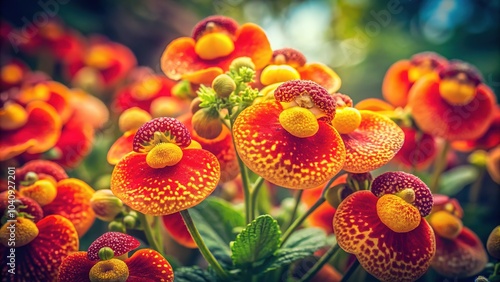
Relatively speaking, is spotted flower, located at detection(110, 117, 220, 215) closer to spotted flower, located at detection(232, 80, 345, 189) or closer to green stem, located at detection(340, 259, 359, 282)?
spotted flower, located at detection(232, 80, 345, 189)

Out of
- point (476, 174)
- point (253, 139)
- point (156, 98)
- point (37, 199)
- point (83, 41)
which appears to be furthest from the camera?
point (83, 41)

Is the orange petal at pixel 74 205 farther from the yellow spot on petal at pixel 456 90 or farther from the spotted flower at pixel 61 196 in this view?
the yellow spot on petal at pixel 456 90

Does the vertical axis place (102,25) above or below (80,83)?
above

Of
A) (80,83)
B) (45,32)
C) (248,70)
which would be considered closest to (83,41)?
(45,32)

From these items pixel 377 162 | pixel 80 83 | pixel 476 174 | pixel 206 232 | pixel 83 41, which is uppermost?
pixel 83 41

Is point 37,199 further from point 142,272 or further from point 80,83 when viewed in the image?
point 80,83

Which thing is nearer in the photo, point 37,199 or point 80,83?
point 37,199

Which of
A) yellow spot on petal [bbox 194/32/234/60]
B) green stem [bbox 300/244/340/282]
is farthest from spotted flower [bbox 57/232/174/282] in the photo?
yellow spot on petal [bbox 194/32/234/60]

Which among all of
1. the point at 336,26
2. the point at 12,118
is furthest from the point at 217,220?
the point at 336,26
